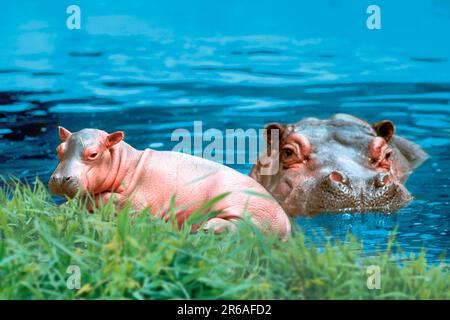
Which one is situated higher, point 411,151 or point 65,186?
point 65,186

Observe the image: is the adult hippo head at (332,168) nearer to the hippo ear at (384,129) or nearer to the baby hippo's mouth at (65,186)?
the hippo ear at (384,129)

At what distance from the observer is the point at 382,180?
759cm

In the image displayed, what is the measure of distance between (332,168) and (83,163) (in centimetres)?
229

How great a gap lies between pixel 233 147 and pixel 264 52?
448 centimetres

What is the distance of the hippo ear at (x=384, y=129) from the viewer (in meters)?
8.34

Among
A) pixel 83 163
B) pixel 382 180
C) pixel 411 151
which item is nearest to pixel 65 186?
pixel 83 163

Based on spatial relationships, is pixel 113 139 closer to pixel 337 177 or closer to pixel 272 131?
pixel 337 177

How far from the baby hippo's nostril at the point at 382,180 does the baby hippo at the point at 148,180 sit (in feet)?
4.38

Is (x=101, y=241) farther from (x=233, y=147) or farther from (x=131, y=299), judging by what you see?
(x=233, y=147)

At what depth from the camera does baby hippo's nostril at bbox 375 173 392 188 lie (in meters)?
7.57

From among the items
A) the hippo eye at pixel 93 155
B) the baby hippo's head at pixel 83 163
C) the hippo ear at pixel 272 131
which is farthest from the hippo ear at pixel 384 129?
the hippo eye at pixel 93 155

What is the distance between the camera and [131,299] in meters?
4.45
